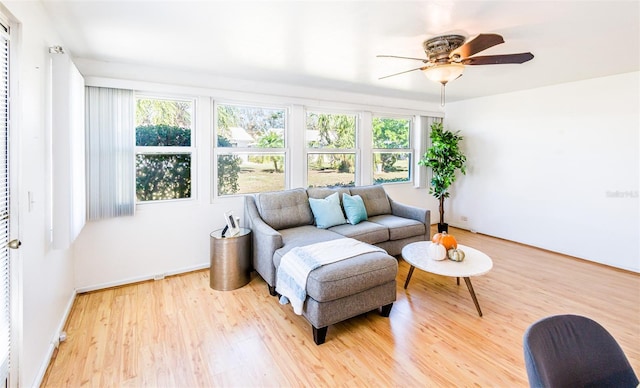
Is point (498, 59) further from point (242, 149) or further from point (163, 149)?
point (163, 149)

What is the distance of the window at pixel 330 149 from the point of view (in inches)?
181

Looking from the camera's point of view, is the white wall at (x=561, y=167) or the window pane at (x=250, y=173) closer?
the white wall at (x=561, y=167)

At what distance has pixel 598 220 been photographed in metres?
4.01

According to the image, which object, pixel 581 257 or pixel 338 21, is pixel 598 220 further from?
pixel 338 21

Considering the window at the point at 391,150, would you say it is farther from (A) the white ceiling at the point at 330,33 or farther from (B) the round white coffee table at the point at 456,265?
(B) the round white coffee table at the point at 456,265

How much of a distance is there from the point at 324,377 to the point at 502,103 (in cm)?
487

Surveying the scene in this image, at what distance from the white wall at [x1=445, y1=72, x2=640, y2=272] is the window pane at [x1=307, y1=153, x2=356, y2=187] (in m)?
2.25

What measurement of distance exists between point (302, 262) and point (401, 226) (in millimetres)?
1799

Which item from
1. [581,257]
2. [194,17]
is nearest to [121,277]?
[194,17]

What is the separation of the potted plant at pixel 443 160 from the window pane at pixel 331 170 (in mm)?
1384

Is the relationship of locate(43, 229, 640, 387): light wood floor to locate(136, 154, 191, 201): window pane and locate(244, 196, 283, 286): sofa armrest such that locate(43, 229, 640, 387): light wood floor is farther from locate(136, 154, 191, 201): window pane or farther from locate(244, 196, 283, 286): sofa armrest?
locate(136, 154, 191, 201): window pane

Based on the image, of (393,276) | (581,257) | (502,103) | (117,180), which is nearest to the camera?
(393,276)

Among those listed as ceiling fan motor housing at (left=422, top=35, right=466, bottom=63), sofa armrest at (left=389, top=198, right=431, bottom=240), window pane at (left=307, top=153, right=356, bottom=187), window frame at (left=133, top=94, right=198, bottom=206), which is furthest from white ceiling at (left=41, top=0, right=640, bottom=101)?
sofa armrest at (left=389, top=198, right=431, bottom=240)

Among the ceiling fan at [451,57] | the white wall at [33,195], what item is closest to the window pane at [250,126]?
the white wall at [33,195]
